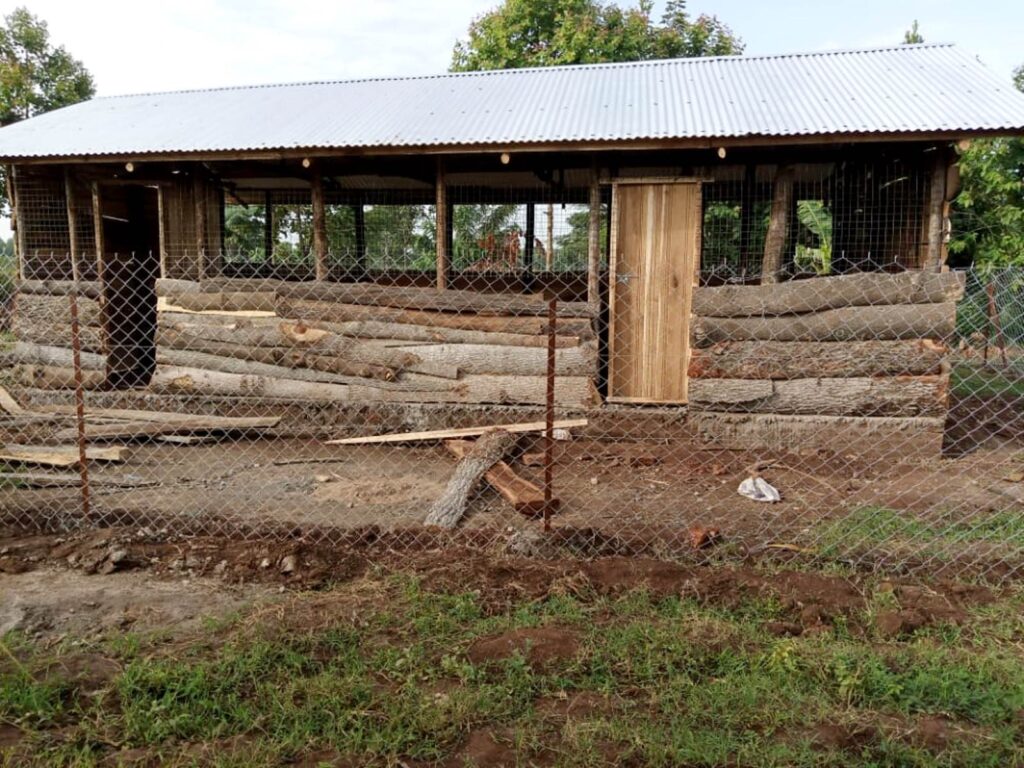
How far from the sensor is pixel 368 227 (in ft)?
45.1

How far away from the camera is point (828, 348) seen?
303 inches

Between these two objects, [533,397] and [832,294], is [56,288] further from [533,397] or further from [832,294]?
[832,294]

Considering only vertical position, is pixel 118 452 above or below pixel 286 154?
below

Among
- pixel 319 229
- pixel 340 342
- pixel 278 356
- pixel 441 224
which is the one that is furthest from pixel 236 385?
pixel 441 224

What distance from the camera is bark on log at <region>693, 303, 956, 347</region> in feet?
24.3

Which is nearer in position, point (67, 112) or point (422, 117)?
point (422, 117)

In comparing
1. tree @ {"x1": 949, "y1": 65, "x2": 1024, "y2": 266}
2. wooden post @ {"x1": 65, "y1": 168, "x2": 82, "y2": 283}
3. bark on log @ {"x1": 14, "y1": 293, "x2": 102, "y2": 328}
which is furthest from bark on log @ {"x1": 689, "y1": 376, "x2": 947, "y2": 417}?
tree @ {"x1": 949, "y1": 65, "x2": 1024, "y2": 266}

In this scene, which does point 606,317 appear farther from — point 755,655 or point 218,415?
point 755,655

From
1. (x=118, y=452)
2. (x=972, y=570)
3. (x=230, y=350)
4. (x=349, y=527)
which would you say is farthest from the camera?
(x=230, y=350)

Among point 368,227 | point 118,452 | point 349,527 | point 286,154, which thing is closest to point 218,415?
point 118,452

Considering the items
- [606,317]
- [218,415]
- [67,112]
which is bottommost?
[218,415]

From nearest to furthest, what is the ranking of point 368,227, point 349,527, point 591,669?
point 591,669 → point 349,527 → point 368,227

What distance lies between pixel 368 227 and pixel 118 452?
299 inches

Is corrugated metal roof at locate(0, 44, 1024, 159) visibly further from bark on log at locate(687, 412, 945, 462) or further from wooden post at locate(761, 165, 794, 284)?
bark on log at locate(687, 412, 945, 462)
